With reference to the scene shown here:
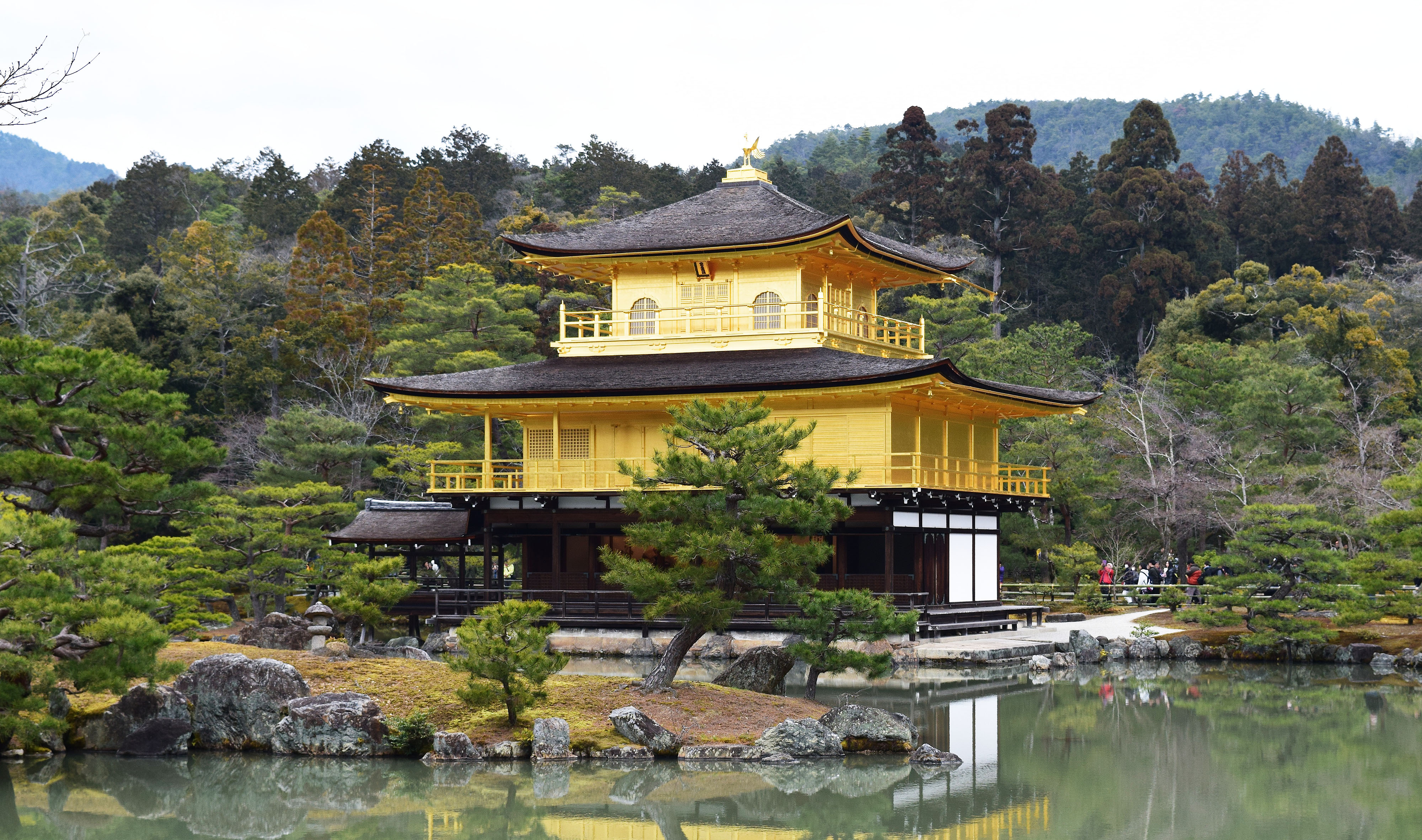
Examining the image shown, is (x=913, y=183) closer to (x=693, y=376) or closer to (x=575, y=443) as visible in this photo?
(x=575, y=443)

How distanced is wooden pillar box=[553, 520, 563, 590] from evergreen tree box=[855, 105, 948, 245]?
1428 inches

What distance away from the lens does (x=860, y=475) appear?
1127 inches

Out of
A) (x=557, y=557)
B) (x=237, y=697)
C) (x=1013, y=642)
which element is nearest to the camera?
(x=237, y=697)

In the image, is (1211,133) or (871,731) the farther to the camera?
(1211,133)

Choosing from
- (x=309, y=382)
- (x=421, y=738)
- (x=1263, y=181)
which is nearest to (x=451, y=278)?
(x=309, y=382)

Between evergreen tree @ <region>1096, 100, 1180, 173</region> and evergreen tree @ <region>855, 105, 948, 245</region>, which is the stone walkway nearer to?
evergreen tree @ <region>1096, 100, 1180, 173</region>

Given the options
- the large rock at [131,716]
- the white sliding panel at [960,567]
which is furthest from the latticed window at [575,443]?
the large rock at [131,716]

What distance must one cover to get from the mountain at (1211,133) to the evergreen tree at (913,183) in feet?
152

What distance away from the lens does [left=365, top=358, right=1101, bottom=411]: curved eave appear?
88.5 ft

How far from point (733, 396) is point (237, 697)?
13469mm

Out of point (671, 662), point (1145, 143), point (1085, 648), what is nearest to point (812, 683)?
point (671, 662)

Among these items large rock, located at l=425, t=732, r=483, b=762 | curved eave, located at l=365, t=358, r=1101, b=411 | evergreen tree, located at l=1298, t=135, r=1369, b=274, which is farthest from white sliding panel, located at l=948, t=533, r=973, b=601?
evergreen tree, located at l=1298, t=135, r=1369, b=274

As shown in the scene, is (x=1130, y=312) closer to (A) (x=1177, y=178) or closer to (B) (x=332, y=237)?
(A) (x=1177, y=178)

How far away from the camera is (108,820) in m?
14.6
